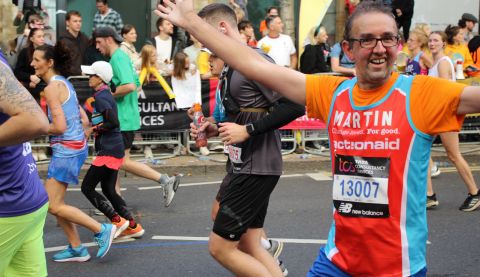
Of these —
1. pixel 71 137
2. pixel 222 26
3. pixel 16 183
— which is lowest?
pixel 71 137

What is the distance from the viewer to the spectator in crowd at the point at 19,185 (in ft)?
11.4

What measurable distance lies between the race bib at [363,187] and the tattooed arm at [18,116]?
51.8 inches

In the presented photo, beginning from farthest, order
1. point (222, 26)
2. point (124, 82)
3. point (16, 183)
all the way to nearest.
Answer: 1. point (124, 82)
2. point (222, 26)
3. point (16, 183)

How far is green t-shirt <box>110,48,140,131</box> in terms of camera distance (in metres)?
8.64

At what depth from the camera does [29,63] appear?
1127 centimetres

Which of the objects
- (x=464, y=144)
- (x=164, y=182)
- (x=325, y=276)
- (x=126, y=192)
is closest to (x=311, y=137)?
(x=464, y=144)

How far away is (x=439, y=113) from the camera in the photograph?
3.21 meters

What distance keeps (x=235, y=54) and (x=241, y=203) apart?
1850mm

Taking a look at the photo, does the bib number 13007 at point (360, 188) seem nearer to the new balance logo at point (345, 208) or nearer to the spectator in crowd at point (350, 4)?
the new balance logo at point (345, 208)

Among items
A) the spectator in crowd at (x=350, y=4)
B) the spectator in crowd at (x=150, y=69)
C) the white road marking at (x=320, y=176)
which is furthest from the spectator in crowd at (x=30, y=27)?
the spectator in crowd at (x=350, y=4)

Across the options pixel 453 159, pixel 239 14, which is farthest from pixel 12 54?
pixel 453 159

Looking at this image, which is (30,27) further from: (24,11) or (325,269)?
(325,269)

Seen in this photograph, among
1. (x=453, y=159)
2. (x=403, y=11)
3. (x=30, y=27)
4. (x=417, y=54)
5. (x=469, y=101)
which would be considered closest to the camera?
(x=469, y=101)

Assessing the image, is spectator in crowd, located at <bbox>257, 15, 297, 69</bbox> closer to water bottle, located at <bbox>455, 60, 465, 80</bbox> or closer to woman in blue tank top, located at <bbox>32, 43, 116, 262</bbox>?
water bottle, located at <bbox>455, 60, 465, 80</bbox>
